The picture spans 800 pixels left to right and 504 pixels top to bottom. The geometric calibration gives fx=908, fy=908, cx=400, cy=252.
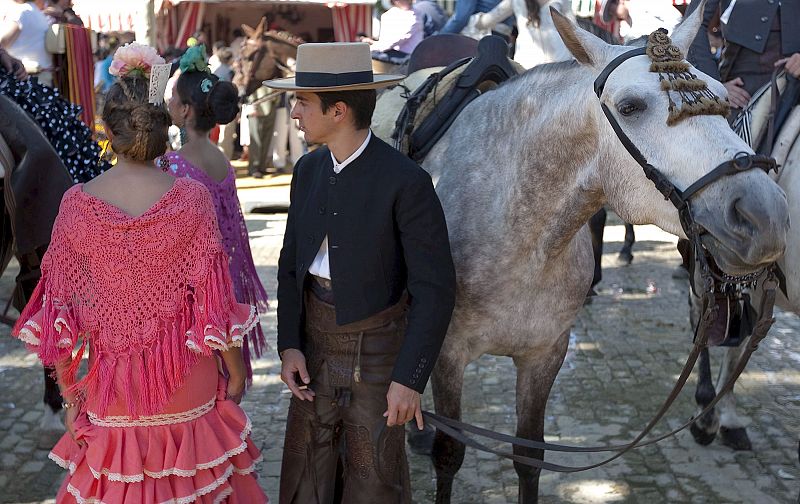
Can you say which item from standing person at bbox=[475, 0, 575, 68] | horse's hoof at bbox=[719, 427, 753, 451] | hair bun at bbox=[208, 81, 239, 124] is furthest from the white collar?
standing person at bbox=[475, 0, 575, 68]

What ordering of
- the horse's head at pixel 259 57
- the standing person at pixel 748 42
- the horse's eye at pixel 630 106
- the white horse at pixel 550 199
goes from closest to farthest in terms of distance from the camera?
the white horse at pixel 550 199
the horse's eye at pixel 630 106
the standing person at pixel 748 42
the horse's head at pixel 259 57

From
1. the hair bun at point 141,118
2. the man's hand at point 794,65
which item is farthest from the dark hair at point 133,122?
the man's hand at point 794,65

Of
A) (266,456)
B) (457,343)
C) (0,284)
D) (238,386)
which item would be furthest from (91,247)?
(0,284)

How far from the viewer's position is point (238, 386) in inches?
127

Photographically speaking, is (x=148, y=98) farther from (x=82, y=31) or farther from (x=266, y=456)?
(x=82, y=31)

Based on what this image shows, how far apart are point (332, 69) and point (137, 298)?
3.23 feet

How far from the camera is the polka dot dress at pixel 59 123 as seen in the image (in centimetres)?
516

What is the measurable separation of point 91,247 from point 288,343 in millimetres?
754

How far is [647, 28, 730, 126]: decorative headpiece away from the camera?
271cm

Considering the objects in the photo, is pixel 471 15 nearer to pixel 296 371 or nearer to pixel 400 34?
pixel 400 34

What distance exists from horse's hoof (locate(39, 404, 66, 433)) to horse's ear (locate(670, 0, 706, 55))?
12.9ft

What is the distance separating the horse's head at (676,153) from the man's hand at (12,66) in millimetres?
3596

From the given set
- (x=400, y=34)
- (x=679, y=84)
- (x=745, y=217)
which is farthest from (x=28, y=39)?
(x=745, y=217)

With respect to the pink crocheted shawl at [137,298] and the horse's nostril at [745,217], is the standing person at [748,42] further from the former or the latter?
the pink crocheted shawl at [137,298]
